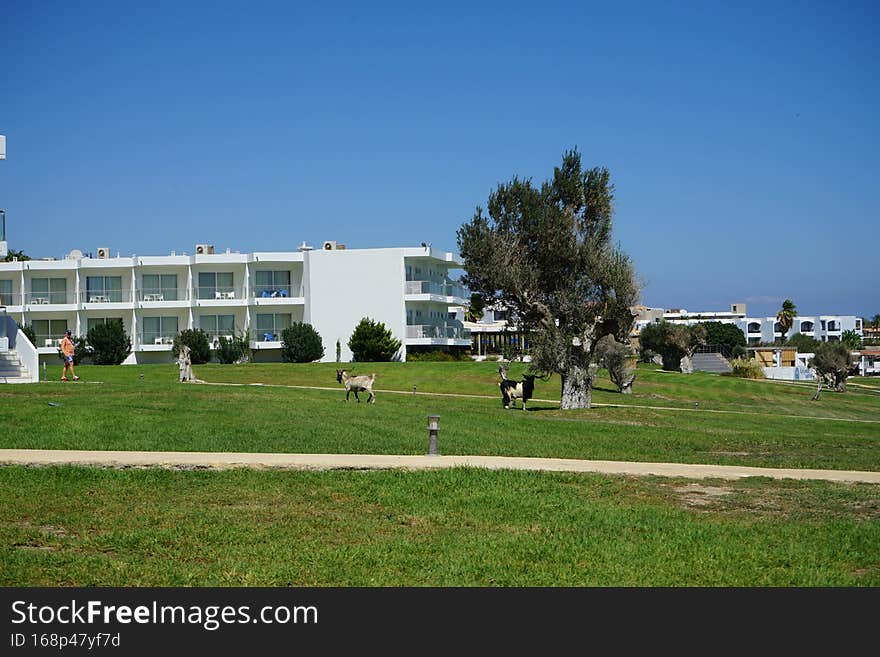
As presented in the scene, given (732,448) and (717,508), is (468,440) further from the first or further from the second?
(717,508)

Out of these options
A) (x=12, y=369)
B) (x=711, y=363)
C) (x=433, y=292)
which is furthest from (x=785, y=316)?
(x=12, y=369)

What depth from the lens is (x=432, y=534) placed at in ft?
37.6

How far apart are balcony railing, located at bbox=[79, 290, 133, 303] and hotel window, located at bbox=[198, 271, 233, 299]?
4.68m

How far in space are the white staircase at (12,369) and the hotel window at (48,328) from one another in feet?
111

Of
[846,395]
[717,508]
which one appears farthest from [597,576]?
[846,395]

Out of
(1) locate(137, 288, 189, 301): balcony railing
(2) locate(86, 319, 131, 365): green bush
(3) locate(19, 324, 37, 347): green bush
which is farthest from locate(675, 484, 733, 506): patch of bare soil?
(1) locate(137, 288, 189, 301): balcony railing

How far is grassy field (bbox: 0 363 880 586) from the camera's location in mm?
9789

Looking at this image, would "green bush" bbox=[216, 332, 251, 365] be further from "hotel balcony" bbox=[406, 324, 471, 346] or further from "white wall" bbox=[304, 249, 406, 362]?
"hotel balcony" bbox=[406, 324, 471, 346]

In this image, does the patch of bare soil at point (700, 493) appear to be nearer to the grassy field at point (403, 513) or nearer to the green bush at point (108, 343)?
the grassy field at point (403, 513)

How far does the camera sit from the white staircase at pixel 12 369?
37031 millimetres

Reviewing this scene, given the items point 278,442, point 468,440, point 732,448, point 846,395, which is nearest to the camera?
point 278,442

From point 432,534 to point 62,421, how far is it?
11.7 metres

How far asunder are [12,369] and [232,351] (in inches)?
994
